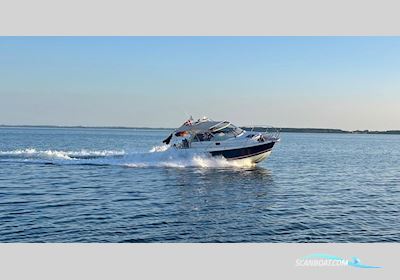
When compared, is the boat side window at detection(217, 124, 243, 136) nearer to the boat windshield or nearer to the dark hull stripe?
the boat windshield

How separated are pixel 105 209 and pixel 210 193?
717 centimetres

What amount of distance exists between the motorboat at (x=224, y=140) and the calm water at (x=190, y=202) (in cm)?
105

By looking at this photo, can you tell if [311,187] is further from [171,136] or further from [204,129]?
[171,136]

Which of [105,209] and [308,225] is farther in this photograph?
[105,209]

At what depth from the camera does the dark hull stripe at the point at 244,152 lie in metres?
35.5

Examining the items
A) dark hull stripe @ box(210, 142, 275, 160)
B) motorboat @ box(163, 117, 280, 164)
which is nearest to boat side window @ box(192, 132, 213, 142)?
motorboat @ box(163, 117, 280, 164)

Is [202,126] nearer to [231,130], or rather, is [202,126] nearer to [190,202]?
[231,130]

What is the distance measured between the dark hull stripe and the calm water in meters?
0.80

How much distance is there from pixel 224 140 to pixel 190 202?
15.0m

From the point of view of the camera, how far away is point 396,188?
28.0 m

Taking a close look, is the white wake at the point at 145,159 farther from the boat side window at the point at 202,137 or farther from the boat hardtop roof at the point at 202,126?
the boat hardtop roof at the point at 202,126

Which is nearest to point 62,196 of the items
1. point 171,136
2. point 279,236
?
point 279,236

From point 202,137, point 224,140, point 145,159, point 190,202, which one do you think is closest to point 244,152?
point 224,140

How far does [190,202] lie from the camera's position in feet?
70.3
